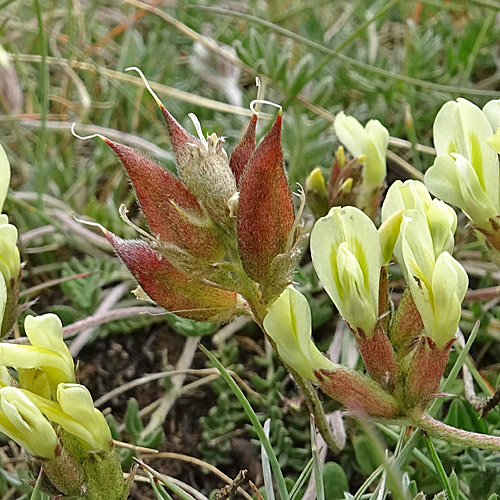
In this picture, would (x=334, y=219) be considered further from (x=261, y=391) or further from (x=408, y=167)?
(x=408, y=167)

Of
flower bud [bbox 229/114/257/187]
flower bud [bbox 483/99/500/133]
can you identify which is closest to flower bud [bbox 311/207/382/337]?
flower bud [bbox 229/114/257/187]

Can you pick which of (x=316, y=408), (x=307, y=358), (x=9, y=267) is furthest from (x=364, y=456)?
(x=9, y=267)

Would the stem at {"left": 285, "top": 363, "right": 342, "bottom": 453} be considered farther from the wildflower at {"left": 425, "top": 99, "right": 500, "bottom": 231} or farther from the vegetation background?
the wildflower at {"left": 425, "top": 99, "right": 500, "bottom": 231}

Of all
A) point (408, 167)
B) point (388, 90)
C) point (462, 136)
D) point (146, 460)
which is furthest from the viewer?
point (388, 90)

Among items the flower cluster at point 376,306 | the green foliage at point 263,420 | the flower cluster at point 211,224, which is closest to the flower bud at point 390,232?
the flower cluster at point 376,306

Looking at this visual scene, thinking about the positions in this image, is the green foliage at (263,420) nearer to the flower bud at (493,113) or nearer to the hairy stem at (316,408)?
the hairy stem at (316,408)

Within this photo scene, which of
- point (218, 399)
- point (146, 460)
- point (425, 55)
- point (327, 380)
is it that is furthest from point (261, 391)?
point (425, 55)
